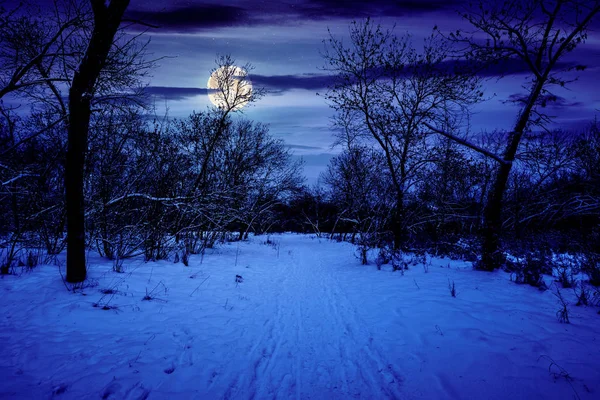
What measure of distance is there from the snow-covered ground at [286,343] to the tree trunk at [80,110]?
90 cm

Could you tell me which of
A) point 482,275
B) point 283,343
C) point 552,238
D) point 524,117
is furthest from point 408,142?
point 283,343

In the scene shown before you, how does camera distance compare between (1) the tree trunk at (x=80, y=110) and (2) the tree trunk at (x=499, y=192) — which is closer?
(1) the tree trunk at (x=80, y=110)

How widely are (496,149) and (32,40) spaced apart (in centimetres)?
2181

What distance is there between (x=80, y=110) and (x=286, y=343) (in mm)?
5817

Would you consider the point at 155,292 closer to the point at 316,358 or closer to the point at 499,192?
the point at 316,358

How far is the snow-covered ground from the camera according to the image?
2.88 meters

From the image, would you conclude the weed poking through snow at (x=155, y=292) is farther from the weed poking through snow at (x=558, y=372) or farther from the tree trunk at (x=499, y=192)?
the tree trunk at (x=499, y=192)

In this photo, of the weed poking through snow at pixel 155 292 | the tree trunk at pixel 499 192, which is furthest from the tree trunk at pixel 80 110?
the tree trunk at pixel 499 192

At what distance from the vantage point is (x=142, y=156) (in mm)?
9445

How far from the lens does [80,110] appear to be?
5145mm

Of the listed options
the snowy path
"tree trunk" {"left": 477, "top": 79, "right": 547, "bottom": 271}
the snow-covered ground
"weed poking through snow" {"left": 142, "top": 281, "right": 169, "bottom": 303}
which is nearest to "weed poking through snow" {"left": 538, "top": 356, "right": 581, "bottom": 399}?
the snow-covered ground

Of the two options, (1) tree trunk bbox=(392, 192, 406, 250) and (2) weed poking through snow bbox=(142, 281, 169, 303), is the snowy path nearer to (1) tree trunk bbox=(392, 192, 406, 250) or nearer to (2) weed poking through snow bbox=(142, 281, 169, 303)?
(2) weed poking through snow bbox=(142, 281, 169, 303)

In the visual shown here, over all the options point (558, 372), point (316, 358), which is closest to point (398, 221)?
point (558, 372)

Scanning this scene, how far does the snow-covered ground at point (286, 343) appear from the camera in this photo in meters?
2.88
